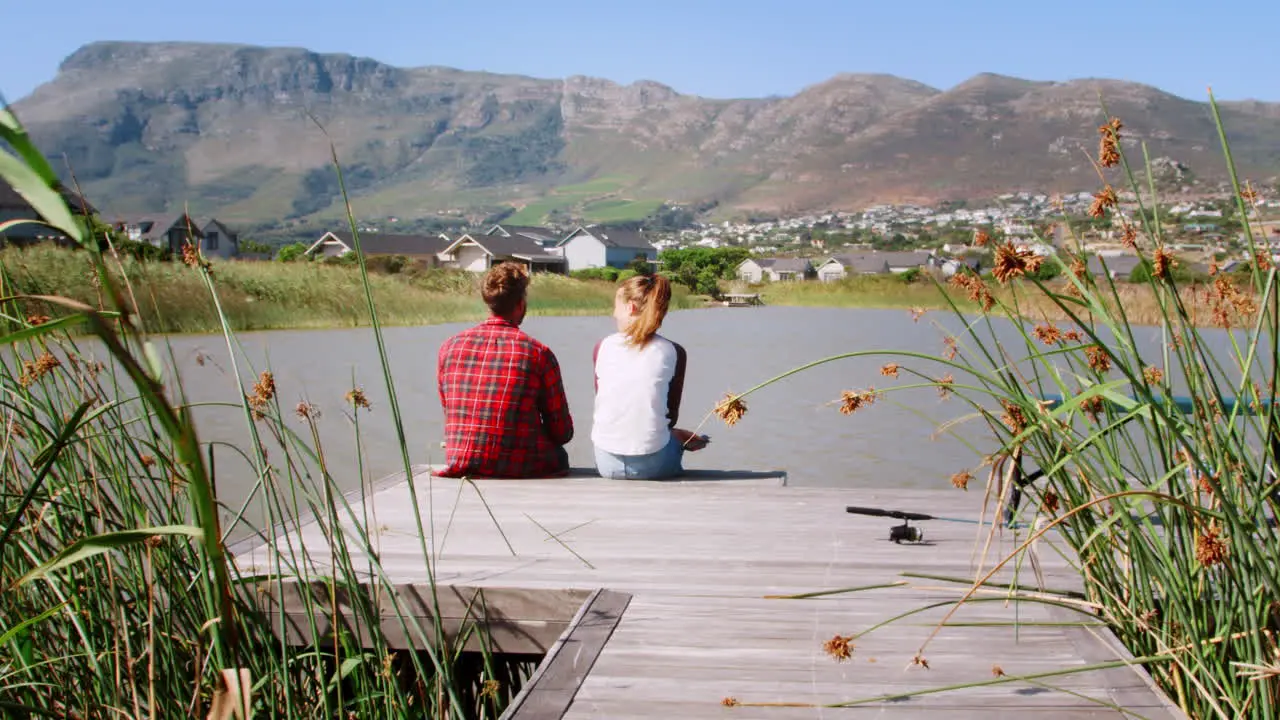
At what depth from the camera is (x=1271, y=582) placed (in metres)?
1.26

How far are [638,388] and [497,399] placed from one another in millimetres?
469

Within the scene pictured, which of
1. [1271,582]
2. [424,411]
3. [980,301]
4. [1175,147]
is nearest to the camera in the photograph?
[1271,582]

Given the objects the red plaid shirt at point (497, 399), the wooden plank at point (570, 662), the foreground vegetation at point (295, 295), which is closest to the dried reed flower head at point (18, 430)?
the wooden plank at point (570, 662)

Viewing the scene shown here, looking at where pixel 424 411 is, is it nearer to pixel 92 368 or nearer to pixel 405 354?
pixel 405 354

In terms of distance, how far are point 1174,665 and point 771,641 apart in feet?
2.16

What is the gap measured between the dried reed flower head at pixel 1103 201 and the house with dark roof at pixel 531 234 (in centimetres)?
6786

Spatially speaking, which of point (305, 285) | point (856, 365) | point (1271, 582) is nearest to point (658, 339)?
point (1271, 582)

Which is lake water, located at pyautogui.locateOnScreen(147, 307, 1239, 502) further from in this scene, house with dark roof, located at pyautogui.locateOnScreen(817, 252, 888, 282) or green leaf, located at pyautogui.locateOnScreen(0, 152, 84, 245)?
house with dark roof, located at pyautogui.locateOnScreen(817, 252, 888, 282)

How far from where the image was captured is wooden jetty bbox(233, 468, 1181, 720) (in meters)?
1.72

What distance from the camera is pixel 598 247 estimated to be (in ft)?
241

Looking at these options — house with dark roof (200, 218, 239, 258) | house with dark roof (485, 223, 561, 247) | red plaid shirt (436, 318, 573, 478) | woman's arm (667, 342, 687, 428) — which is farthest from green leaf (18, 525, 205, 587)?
house with dark roof (485, 223, 561, 247)

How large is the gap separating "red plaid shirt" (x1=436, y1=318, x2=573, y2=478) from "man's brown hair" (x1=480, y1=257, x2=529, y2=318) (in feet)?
0.16

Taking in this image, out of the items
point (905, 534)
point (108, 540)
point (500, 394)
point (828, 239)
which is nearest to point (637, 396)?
point (500, 394)

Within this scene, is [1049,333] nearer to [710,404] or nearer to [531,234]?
[710,404]
